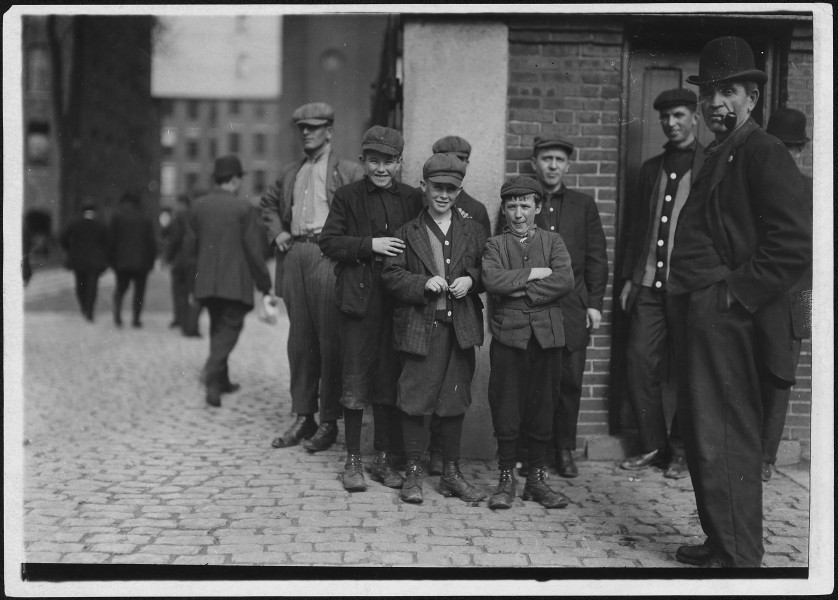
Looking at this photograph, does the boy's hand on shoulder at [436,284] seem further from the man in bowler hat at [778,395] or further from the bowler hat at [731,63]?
the man in bowler hat at [778,395]

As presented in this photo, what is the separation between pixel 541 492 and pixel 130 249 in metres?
8.70

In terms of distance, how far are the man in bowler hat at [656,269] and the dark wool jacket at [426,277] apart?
1.28 m

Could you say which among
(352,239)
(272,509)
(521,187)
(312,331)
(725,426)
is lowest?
(272,509)

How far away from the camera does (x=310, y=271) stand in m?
5.75

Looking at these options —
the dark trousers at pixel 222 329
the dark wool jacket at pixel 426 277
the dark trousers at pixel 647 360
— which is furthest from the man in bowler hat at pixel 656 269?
the dark trousers at pixel 222 329

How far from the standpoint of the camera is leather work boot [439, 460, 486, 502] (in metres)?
4.78

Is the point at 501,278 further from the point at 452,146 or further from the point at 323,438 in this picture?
the point at 323,438

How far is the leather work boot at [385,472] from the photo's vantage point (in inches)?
198

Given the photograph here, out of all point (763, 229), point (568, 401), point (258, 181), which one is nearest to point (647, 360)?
point (568, 401)

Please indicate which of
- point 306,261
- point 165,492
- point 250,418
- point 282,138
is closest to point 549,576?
point 165,492

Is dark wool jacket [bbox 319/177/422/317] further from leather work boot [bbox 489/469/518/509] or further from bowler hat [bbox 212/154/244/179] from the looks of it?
bowler hat [bbox 212/154/244/179]

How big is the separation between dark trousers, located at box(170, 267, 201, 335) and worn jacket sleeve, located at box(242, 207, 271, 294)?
3.75m

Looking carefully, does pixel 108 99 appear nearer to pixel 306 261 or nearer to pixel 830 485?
pixel 306 261

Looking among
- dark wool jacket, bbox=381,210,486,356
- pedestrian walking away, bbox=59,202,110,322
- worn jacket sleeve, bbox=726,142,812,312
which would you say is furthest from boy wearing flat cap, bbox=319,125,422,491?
pedestrian walking away, bbox=59,202,110,322
